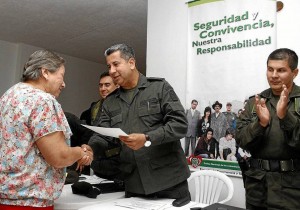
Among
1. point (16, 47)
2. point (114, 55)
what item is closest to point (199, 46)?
point (114, 55)

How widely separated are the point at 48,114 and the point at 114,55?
683 mm

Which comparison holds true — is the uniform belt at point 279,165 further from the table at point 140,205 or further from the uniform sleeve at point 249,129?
the table at point 140,205

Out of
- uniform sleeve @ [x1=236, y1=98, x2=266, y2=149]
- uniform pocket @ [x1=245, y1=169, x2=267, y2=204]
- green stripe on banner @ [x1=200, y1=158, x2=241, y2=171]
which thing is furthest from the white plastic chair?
uniform sleeve @ [x1=236, y1=98, x2=266, y2=149]

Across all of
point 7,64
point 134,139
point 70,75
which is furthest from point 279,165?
point 70,75

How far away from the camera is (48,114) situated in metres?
1.25

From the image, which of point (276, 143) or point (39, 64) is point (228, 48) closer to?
point (276, 143)

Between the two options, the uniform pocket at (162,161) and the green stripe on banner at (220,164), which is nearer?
the uniform pocket at (162,161)

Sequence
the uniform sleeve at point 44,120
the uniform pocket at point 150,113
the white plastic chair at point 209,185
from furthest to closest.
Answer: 1. the white plastic chair at point 209,185
2. the uniform pocket at point 150,113
3. the uniform sleeve at point 44,120

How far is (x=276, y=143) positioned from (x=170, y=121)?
2.01 ft

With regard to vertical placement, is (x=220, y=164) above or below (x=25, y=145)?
below

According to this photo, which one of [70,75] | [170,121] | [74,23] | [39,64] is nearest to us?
[39,64]

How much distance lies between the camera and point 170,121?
1.62 meters

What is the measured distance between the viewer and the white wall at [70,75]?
18.3ft

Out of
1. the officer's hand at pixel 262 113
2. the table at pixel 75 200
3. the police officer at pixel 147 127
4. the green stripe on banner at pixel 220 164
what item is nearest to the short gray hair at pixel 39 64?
the police officer at pixel 147 127
